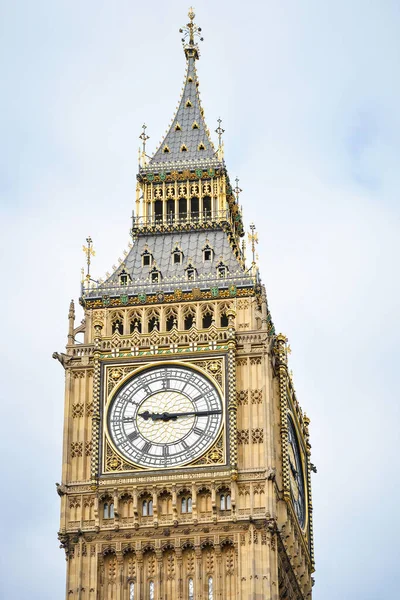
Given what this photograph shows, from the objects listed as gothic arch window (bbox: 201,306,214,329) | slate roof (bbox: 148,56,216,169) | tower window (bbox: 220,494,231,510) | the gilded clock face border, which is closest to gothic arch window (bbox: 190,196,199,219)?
slate roof (bbox: 148,56,216,169)

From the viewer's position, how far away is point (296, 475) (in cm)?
7250

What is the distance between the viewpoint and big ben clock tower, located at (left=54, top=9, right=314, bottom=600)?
2648 inches

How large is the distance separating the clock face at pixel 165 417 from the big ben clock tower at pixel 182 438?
1.7 inches

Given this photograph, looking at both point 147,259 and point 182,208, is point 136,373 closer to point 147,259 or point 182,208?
point 147,259

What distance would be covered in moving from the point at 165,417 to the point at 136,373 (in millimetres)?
1848

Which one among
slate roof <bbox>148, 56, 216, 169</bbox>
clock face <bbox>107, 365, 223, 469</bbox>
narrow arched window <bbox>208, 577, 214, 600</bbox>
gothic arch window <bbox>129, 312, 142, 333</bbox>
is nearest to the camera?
narrow arched window <bbox>208, 577, 214, 600</bbox>

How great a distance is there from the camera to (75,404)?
7012 centimetres

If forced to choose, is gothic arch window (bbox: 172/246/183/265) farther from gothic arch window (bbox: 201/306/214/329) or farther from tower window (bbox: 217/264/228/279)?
gothic arch window (bbox: 201/306/214/329)

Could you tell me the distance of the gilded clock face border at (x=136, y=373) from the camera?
68375 millimetres

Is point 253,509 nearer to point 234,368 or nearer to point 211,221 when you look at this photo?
point 234,368

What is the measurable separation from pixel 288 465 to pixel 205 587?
17.4 feet

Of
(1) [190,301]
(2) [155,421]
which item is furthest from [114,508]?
(1) [190,301]

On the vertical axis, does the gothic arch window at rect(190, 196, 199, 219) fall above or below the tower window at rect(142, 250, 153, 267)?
above

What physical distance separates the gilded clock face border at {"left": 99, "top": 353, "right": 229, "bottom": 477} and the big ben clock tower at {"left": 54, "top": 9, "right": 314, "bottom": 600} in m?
0.03
